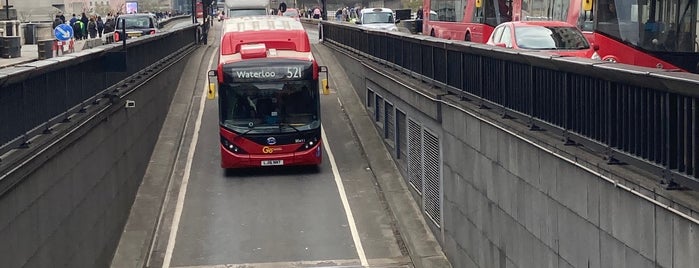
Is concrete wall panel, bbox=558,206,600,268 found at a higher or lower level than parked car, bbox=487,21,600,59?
lower

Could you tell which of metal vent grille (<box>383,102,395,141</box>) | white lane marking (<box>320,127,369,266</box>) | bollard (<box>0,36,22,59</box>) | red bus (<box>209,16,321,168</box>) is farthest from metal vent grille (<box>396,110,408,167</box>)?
bollard (<box>0,36,22,59</box>)

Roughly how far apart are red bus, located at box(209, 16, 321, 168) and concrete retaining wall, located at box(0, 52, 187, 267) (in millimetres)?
2027

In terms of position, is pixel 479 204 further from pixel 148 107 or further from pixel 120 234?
pixel 148 107

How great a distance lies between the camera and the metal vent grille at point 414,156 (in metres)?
18.9

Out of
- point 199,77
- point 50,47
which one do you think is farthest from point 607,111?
point 50,47

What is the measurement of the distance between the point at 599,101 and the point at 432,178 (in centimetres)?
808

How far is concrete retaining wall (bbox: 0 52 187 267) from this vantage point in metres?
9.84

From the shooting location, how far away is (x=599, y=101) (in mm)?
9391

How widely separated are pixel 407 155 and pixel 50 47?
21735 mm

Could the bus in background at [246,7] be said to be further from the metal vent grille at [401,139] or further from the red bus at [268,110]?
the metal vent grille at [401,139]

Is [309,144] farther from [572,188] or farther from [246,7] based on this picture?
[246,7]

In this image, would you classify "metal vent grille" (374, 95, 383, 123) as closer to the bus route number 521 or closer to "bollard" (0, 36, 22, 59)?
the bus route number 521

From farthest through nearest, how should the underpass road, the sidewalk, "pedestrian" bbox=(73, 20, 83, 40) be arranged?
"pedestrian" bbox=(73, 20, 83, 40) → the sidewalk → the underpass road

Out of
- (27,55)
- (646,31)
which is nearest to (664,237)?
(646,31)
